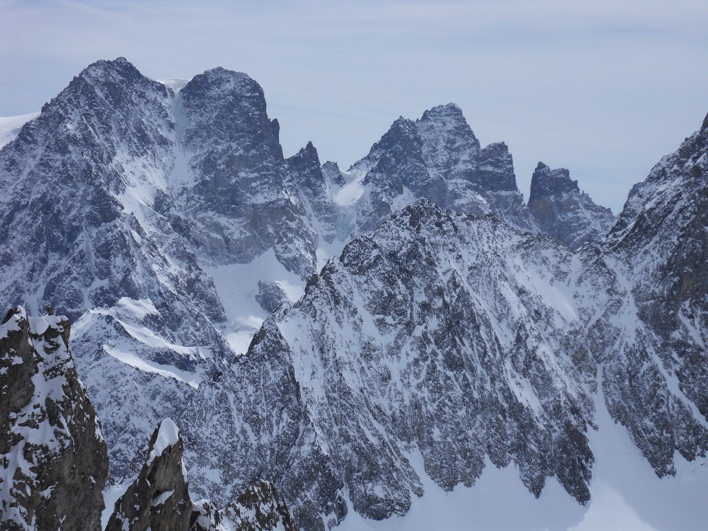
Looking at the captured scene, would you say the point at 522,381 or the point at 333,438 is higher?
the point at 522,381

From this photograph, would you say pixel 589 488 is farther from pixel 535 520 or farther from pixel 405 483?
pixel 405 483

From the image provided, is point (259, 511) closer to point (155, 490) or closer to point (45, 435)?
point (155, 490)

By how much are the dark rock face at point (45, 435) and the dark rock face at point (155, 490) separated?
1.30 metres

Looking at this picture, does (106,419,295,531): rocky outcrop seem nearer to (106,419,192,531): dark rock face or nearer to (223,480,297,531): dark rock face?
(106,419,192,531): dark rock face

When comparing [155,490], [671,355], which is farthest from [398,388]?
[155,490]

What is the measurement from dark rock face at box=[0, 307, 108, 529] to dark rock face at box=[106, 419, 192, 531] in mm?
1302

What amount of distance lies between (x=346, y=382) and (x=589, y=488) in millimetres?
52365

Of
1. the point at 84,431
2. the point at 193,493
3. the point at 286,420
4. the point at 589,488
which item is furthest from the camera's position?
the point at 589,488

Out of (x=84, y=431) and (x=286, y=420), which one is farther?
(x=286, y=420)

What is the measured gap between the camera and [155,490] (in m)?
34.4

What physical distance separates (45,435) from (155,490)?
524cm

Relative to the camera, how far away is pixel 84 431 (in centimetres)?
3269

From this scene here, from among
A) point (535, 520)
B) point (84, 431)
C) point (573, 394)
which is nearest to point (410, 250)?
point (573, 394)

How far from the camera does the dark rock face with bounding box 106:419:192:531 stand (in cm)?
3397
